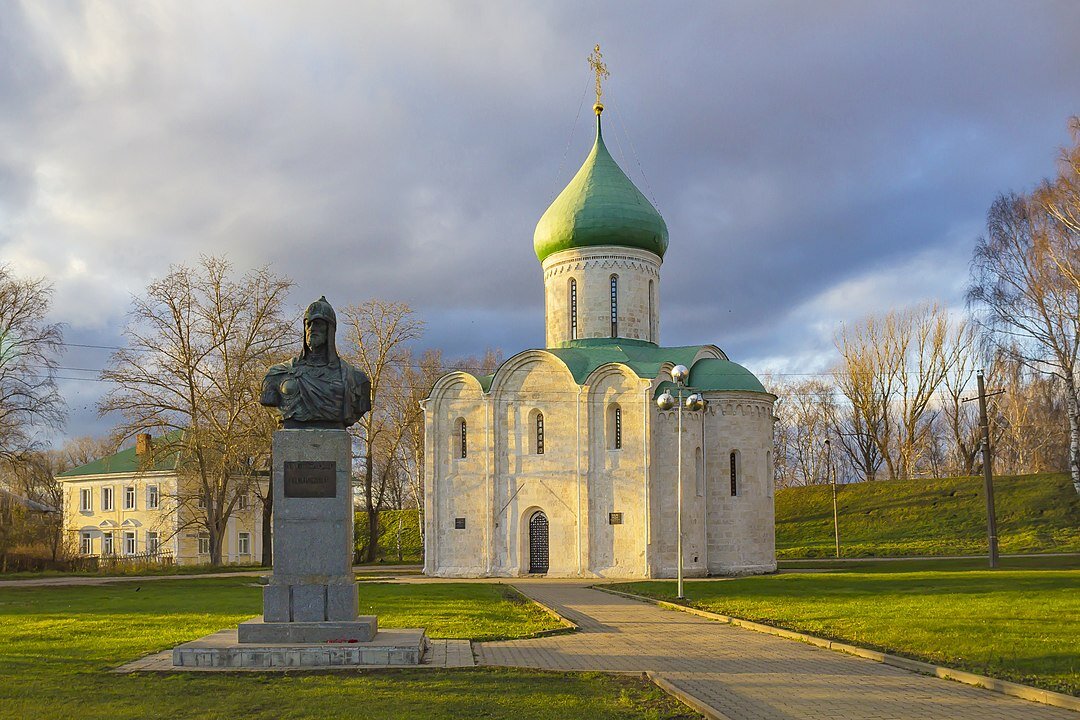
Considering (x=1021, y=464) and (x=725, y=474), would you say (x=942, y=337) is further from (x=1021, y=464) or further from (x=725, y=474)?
(x=725, y=474)

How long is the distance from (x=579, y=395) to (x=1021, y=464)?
2974 cm

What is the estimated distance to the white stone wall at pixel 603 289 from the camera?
3503 cm

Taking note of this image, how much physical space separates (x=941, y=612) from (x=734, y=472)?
16.7 metres

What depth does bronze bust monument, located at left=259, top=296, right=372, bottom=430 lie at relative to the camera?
12023 mm

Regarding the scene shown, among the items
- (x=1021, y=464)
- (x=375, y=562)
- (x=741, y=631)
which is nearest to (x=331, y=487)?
(x=741, y=631)

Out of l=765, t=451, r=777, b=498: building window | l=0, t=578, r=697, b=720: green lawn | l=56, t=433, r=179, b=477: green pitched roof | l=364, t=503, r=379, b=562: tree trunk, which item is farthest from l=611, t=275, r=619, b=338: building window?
l=56, t=433, r=179, b=477: green pitched roof

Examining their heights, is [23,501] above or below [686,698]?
above

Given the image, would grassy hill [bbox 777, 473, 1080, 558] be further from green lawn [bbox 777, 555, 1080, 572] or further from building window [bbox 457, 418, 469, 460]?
building window [bbox 457, 418, 469, 460]

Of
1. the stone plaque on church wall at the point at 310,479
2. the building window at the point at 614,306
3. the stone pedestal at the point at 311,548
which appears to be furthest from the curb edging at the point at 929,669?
the building window at the point at 614,306

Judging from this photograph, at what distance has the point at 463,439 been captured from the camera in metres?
34.0

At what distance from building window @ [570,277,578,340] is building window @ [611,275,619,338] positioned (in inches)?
50.6

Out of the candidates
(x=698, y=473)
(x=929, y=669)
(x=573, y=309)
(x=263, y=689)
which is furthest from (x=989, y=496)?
(x=263, y=689)

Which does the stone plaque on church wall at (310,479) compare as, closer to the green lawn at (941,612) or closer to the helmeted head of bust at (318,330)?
the helmeted head of bust at (318,330)

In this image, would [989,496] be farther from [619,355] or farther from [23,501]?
[23,501]
